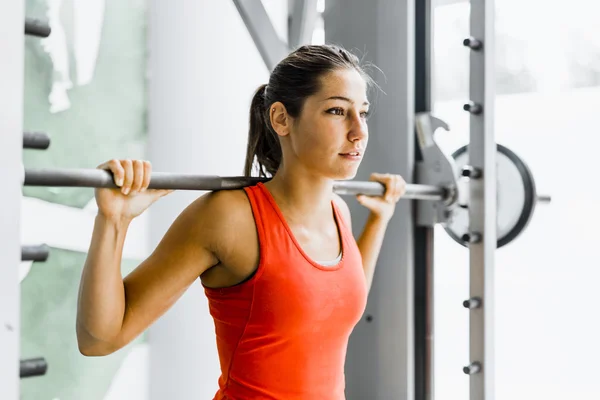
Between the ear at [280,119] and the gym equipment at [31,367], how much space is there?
79 centimetres

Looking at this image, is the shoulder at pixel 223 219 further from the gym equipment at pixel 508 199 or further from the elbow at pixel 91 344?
the gym equipment at pixel 508 199

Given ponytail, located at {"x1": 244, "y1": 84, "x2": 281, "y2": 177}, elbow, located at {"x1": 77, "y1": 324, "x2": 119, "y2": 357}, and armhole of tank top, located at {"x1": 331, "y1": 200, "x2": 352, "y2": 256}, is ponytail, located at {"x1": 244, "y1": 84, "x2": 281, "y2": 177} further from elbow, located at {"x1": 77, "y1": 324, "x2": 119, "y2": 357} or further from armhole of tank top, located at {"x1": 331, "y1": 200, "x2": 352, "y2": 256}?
elbow, located at {"x1": 77, "y1": 324, "x2": 119, "y2": 357}

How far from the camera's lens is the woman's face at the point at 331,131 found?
134 cm

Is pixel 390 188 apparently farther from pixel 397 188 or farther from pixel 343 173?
pixel 343 173

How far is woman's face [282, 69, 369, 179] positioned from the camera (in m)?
1.34

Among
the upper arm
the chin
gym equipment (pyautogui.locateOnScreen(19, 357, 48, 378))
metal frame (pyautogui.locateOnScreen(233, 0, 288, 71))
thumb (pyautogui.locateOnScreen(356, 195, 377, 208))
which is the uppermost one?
metal frame (pyautogui.locateOnScreen(233, 0, 288, 71))

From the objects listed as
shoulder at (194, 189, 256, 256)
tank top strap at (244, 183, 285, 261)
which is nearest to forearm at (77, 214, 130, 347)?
shoulder at (194, 189, 256, 256)

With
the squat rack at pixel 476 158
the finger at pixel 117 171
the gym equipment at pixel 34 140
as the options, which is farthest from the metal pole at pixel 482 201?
the gym equipment at pixel 34 140

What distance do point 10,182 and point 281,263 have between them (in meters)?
0.66

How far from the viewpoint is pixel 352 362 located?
6.70 feet

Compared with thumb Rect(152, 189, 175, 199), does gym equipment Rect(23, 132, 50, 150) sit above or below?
above

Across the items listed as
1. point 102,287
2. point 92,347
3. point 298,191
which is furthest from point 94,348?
point 298,191

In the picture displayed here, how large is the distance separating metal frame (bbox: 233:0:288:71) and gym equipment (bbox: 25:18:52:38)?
1158mm

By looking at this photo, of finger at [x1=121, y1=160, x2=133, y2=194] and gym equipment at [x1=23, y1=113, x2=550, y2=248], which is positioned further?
gym equipment at [x1=23, y1=113, x2=550, y2=248]
